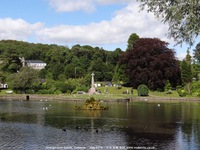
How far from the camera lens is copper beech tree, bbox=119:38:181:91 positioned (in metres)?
86.6

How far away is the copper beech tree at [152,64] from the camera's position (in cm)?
8662

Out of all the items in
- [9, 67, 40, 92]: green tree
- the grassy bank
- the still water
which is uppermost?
[9, 67, 40, 92]: green tree

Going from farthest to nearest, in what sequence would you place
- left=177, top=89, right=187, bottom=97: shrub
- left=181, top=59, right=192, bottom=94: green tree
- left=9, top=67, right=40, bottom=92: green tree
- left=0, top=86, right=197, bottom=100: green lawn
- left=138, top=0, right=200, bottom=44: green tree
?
1. left=181, top=59, right=192, bottom=94: green tree
2. left=9, top=67, right=40, bottom=92: green tree
3. left=177, top=89, right=187, bottom=97: shrub
4. left=0, top=86, right=197, bottom=100: green lawn
5. left=138, top=0, right=200, bottom=44: green tree

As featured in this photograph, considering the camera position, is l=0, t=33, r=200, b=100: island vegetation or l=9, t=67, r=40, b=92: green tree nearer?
l=0, t=33, r=200, b=100: island vegetation

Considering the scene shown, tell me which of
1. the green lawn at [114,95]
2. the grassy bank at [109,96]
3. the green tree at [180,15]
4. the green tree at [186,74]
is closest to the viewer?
the green tree at [180,15]

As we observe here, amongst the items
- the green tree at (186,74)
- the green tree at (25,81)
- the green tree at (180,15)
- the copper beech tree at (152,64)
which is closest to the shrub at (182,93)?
the copper beech tree at (152,64)

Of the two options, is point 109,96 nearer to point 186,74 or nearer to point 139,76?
point 139,76

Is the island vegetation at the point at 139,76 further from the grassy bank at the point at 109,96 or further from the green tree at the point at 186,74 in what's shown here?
the grassy bank at the point at 109,96

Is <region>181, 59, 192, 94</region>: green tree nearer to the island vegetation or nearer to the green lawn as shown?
the island vegetation

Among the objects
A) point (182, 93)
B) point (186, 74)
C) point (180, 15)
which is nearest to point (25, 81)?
point (182, 93)

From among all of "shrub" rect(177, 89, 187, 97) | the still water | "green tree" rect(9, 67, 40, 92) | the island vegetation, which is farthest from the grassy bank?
the still water

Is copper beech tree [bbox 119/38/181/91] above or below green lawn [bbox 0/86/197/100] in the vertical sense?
above

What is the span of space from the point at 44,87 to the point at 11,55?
2336 centimetres

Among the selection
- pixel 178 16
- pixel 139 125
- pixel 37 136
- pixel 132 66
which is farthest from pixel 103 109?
pixel 132 66
